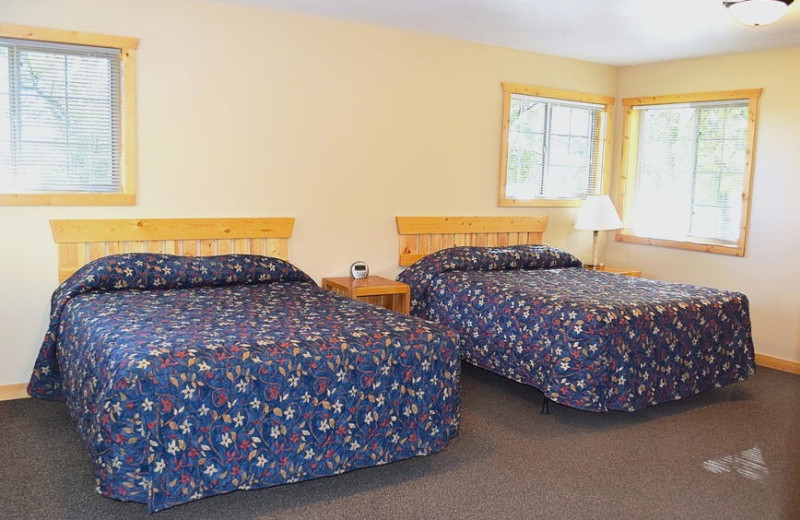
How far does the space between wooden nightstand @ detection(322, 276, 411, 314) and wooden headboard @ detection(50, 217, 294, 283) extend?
0.39m

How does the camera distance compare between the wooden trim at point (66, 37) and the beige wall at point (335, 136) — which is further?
the beige wall at point (335, 136)

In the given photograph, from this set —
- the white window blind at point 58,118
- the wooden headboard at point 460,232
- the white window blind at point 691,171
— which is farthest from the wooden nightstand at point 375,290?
the white window blind at point 691,171

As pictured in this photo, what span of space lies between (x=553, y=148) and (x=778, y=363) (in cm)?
228

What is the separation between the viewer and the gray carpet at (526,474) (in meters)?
2.70

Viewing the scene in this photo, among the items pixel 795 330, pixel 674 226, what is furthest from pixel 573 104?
pixel 795 330

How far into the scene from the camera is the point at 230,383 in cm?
257

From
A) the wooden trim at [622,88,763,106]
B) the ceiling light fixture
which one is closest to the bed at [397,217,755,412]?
the ceiling light fixture

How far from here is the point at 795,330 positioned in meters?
4.91

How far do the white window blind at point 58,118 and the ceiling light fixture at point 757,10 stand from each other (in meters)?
3.29

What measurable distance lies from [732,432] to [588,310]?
95 cm

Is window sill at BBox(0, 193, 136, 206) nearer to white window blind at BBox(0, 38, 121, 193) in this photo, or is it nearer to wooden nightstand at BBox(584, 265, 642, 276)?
white window blind at BBox(0, 38, 121, 193)

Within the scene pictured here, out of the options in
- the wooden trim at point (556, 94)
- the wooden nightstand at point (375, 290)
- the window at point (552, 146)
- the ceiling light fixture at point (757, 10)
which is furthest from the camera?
the window at point (552, 146)

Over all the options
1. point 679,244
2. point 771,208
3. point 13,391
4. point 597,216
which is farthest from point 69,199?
point 771,208

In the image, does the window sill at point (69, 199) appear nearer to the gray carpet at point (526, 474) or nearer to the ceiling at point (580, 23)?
the gray carpet at point (526, 474)
